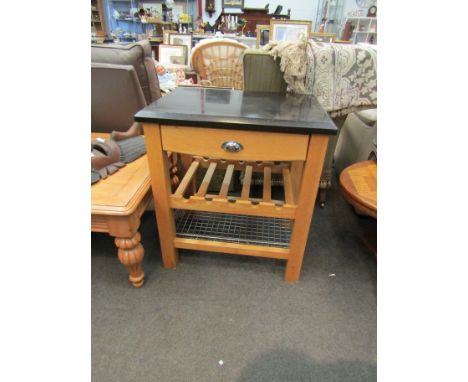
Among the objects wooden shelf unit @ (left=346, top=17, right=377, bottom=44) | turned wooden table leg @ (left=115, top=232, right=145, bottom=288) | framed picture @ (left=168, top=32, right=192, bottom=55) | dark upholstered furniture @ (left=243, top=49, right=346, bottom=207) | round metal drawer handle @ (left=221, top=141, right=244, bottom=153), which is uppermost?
wooden shelf unit @ (left=346, top=17, right=377, bottom=44)

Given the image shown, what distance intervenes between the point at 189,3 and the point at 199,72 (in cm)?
211

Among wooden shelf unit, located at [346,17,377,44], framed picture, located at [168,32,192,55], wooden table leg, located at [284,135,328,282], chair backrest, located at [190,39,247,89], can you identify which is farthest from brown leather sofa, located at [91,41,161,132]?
wooden shelf unit, located at [346,17,377,44]

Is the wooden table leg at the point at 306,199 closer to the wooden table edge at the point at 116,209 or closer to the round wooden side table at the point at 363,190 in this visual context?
the round wooden side table at the point at 363,190

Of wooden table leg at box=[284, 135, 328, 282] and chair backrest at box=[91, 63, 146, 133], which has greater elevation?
chair backrest at box=[91, 63, 146, 133]

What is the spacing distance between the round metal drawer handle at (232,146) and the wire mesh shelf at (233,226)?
49 centimetres

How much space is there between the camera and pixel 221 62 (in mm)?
2119

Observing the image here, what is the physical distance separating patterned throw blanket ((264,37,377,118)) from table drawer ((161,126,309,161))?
1.33 feet

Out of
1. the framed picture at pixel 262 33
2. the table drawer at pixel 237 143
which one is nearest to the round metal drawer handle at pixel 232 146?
the table drawer at pixel 237 143

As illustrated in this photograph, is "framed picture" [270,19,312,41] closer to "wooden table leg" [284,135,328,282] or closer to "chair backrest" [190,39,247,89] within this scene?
"chair backrest" [190,39,247,89]

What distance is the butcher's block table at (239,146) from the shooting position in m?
0.64

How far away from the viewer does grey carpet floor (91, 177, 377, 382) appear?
0.68m

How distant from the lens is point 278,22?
236 centimetres
